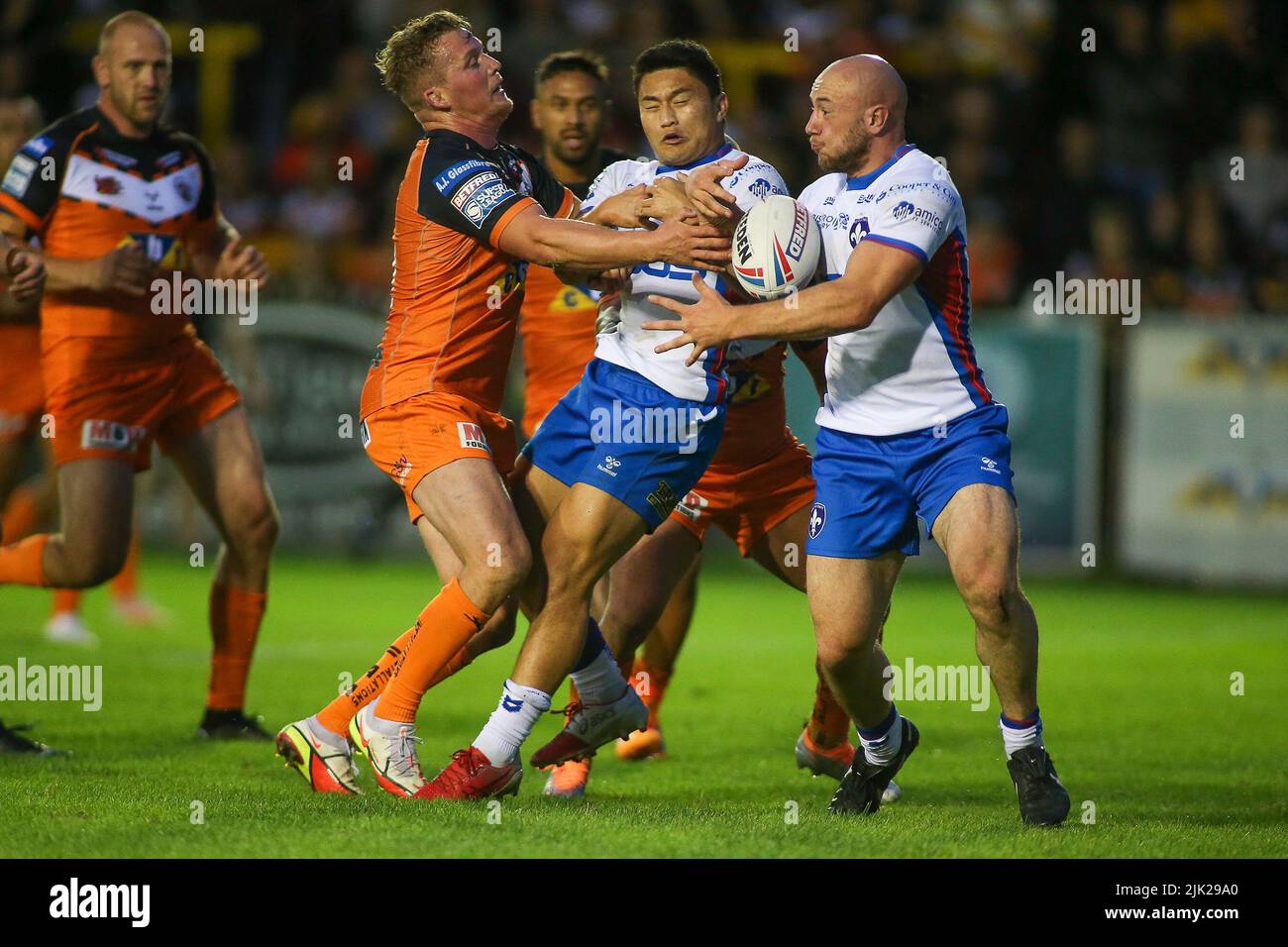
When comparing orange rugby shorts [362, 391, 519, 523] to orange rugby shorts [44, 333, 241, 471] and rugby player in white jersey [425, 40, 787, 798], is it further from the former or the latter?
orange rugby shorts [44, 333, 241, 471]

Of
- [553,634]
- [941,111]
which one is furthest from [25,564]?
[941,111]

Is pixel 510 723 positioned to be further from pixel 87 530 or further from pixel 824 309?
pixel 87 530

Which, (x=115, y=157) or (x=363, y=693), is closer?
(x=363, y=693)

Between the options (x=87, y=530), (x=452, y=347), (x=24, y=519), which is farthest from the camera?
(x=24, y=519)

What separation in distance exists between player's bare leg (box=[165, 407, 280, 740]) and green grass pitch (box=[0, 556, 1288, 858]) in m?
0.27

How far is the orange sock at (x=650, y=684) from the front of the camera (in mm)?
7555

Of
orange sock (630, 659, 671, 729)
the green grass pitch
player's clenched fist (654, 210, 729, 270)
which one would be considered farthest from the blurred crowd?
player's clenched fist (654, 210, 729, 270)

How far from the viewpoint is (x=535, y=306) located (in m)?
7.81

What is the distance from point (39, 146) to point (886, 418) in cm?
399

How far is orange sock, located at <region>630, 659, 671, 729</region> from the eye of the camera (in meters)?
7.55

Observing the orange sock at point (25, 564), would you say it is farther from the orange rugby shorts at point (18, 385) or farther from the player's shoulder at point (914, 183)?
the player's shoulder at point (914, 183)

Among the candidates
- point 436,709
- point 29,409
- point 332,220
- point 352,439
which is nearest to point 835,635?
point 436,709

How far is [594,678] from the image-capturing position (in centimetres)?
623

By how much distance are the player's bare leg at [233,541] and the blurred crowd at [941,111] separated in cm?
765
